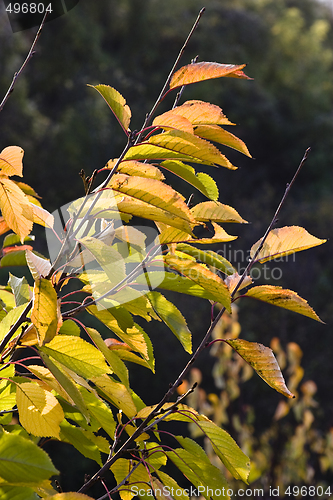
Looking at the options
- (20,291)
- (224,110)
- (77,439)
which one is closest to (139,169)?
(20,291)

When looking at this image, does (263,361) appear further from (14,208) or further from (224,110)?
(224,110)

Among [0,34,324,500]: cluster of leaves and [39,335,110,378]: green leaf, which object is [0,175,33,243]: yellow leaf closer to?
[0,34,324,500]: cluster of leaves

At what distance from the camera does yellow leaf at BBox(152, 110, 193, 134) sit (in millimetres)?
420

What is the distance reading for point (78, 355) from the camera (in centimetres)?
45

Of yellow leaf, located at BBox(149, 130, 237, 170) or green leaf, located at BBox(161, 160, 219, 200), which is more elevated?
yellow leaf, located at BBox(149, 130, 237, 170)

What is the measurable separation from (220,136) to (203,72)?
0.07m

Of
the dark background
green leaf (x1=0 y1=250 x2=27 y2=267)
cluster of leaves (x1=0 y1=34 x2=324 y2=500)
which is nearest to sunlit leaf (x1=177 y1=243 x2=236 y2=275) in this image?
cluster of leaves (x1=0 y1=34 x2=324 y2=500)

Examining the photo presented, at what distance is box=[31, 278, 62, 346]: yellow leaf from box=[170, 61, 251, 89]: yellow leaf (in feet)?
0.80

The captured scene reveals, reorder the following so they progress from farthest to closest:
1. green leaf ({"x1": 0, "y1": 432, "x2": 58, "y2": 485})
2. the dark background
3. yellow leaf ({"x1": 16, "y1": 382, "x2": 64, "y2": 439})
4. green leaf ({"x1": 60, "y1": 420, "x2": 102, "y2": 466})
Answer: the dark background
green leaf ({"x1": 60, "y1": 420, "x2": 102, "y2": 466})
yellow leaf ({"x1": 16, "y1": 382, "x2": 64, "y2": 439})
green leaf ({"x1": 0, "y1": 432, "x2": 58, "y2": 485})

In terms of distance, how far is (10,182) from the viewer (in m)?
0.44

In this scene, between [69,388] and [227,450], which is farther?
[227,450]

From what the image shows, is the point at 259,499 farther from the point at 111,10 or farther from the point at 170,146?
the point at 111,10

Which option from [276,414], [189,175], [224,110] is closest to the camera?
[189,175]

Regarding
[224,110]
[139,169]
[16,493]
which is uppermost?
[139,169]
